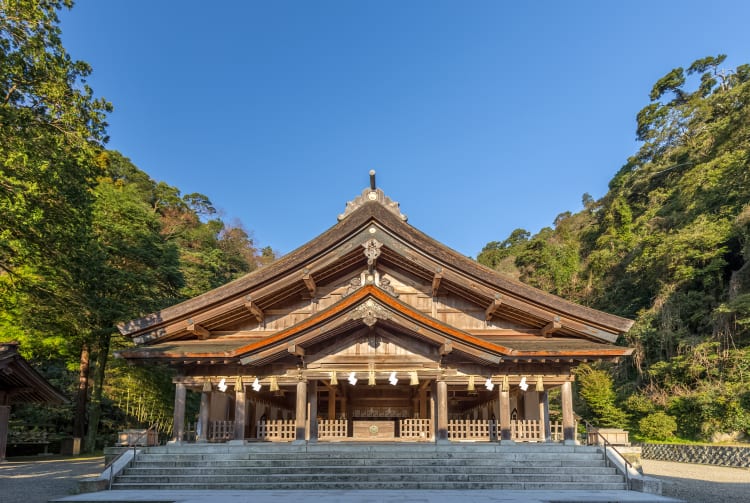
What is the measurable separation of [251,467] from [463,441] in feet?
19.1

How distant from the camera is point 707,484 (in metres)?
13.8

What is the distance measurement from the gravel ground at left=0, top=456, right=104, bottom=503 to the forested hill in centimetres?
2606

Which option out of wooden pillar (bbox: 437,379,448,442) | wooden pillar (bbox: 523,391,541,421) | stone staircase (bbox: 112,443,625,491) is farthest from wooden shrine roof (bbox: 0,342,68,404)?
wooden pillar (bbox: 523,391,541,421)

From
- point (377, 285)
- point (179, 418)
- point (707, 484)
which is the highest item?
point (377, 285)

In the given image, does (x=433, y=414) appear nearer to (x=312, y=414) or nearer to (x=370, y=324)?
(x=370, y=324)

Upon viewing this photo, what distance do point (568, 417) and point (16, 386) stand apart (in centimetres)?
2174

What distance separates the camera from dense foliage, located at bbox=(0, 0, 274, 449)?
11375mm

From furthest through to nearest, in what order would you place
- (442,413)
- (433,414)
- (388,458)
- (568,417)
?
(433,414) → (568,417) → (442,413) → (388,458)

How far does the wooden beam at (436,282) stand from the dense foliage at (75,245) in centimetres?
965

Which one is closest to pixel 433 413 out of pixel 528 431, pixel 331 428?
pixel 528 431

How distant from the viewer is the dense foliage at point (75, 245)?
11375mm

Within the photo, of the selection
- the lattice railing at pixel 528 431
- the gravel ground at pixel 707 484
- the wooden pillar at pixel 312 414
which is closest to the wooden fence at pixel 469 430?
the lattice railing at pixel 528 431

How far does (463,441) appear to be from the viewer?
1377 centimetres

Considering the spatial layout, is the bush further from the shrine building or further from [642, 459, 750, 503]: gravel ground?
the shrine building
